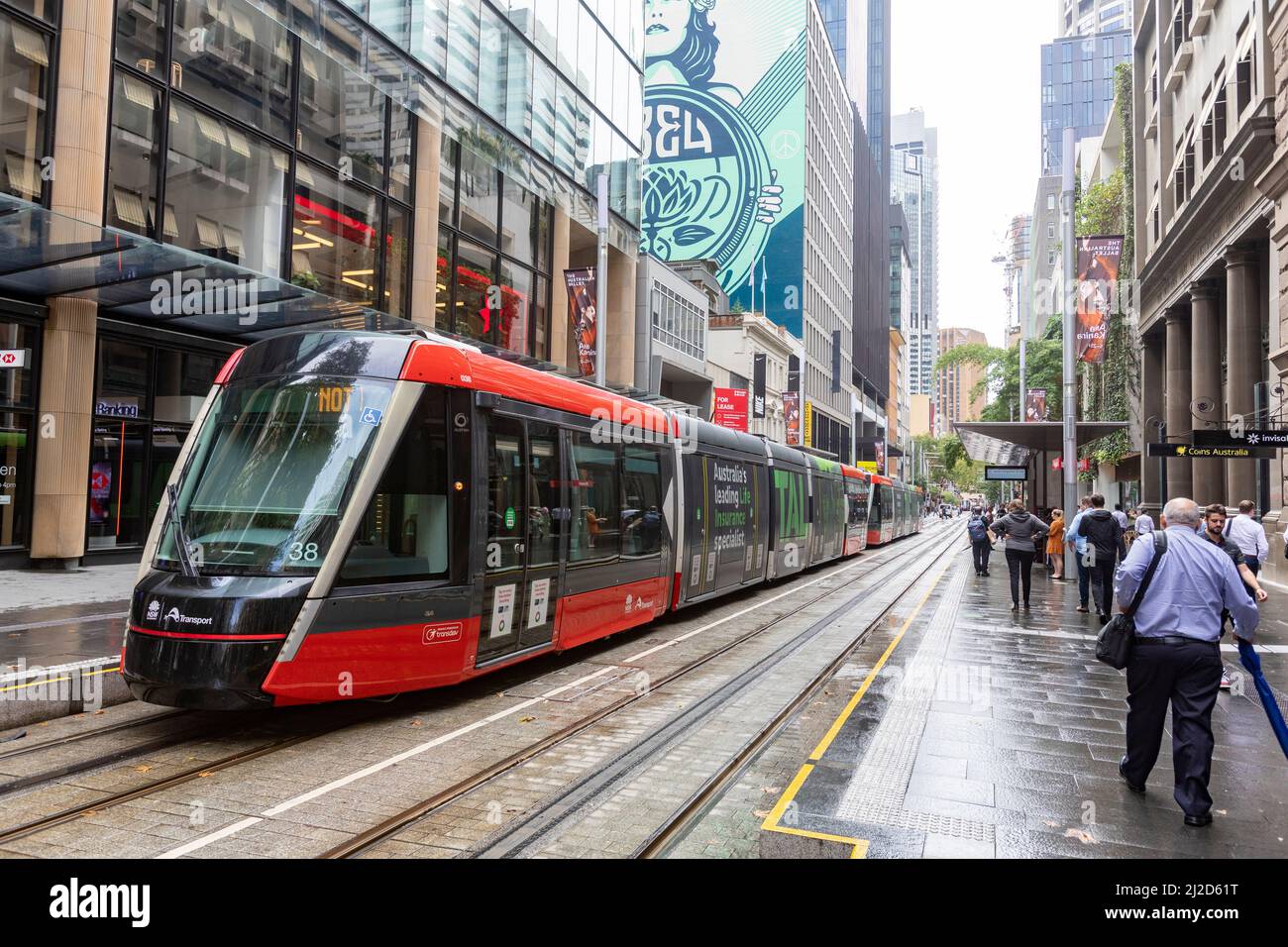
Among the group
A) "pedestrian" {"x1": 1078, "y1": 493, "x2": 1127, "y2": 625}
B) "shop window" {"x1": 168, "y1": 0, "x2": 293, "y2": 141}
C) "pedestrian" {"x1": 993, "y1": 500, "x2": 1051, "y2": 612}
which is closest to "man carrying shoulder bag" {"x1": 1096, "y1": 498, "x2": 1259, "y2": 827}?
"pedestrian" {"x1": 1078, "y1": 493, "x2": 1127, "y2": 625}

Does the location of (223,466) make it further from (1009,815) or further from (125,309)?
(125,309)

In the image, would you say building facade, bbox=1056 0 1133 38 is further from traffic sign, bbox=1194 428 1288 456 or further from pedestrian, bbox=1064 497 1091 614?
pedestrian, bbox=1064 497 1091 614

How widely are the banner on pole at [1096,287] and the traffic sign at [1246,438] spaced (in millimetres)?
6024

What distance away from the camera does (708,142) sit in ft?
219

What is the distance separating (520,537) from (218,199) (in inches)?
523

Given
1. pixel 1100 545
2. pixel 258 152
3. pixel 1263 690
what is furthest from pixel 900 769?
pixel 258 152

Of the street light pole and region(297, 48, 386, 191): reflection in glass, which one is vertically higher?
region(297, 48, 386, 191): reflection in glass

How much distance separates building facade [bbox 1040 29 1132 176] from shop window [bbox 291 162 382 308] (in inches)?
5338

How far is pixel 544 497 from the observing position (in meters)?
8.34

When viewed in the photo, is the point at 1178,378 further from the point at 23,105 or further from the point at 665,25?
the point at 665,25

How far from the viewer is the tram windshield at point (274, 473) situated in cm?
605

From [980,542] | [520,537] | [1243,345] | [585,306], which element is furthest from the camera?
[1243,345]

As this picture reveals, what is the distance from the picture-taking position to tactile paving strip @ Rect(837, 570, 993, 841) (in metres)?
4.73

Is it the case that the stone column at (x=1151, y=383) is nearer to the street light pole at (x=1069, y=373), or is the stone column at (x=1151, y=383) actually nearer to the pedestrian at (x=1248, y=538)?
the street light pole at (x=1069, y=373)
